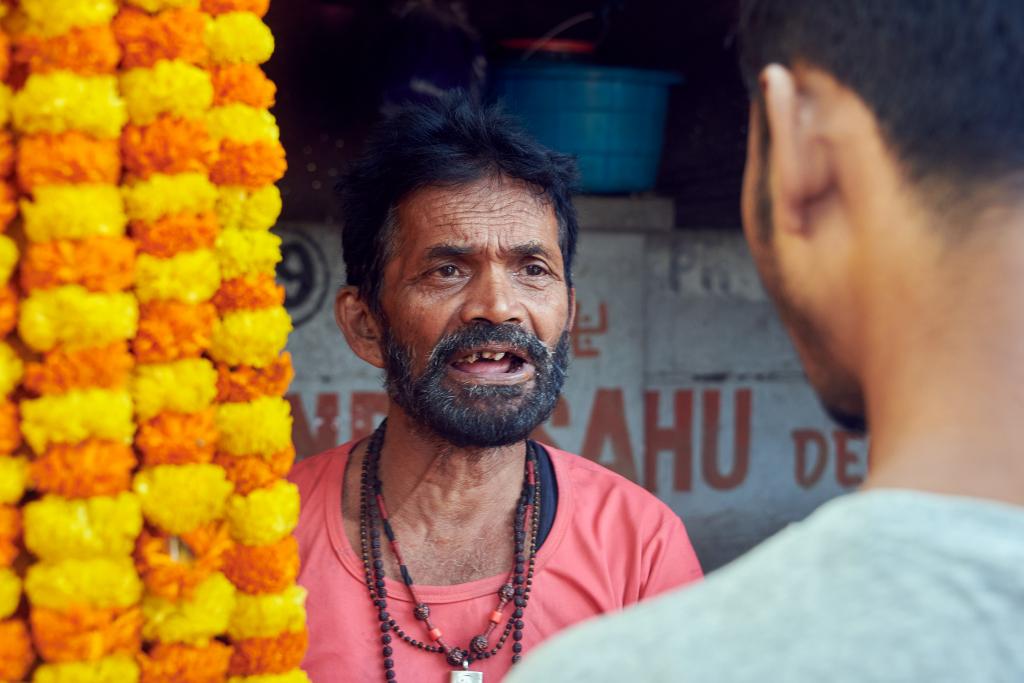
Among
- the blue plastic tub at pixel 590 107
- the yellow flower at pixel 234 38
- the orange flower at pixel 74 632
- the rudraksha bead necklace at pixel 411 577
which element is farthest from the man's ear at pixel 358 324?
the blue plastic tub at pixel 590 107

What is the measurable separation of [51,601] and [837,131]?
1.08m

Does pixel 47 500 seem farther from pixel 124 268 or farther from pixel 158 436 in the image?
pixel 124 268

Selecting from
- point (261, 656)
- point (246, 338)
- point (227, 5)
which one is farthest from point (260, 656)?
point (227, 5)

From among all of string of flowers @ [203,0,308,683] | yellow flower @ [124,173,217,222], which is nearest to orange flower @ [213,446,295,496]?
string of flowers @ [203,0,308,683]

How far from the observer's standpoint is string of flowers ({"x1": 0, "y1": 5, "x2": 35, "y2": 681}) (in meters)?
1.34

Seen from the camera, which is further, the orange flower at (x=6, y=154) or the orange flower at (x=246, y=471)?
the orange flower at (x=246, y=471)

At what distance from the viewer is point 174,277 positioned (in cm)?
142

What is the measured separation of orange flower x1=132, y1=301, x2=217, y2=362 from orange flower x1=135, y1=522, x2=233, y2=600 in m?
0.24

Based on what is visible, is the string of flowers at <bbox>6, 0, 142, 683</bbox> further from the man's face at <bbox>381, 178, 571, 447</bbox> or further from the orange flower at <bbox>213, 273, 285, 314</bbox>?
the man's face at <bbox>381, 178, 571, 447</bbox>

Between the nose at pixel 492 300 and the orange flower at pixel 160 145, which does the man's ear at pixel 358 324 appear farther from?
the orange flower at pixel 160 145

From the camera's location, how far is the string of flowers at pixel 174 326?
1396mm

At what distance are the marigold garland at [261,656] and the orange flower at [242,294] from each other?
0.45 m

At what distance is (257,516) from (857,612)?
93 centimetres

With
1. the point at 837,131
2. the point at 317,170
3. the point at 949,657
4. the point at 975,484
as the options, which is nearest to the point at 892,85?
the point at 837,131
